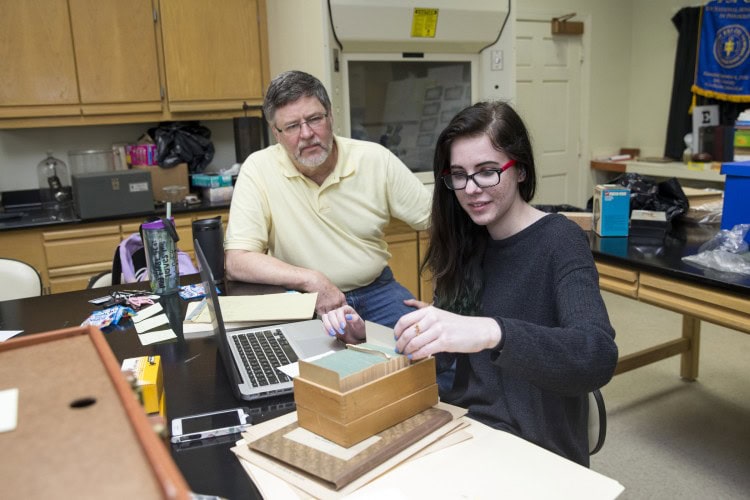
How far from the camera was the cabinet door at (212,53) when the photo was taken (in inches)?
139

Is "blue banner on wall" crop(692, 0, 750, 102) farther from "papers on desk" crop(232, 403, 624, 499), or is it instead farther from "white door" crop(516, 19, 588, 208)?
"papers on desk" crop(232, 403, 624, 499)

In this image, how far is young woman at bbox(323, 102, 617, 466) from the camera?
1.06 m

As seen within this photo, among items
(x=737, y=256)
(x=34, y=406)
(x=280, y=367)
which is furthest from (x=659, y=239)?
(x=34, y=406)

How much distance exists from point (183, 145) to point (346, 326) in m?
2.82

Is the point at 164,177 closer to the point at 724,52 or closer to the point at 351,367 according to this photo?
the point at 351,367

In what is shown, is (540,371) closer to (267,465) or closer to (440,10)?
(267,465)

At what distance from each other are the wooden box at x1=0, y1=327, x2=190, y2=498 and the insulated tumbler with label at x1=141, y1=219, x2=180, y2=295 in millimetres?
1235

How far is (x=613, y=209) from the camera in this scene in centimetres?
228

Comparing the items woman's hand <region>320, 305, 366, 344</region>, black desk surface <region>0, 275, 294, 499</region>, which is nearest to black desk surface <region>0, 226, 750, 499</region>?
black desk surface <region>0, 275, 294, 499</region>

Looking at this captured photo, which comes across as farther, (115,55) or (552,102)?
(552,102)

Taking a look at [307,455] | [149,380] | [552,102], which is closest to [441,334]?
[307,455]

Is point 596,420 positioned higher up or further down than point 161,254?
further down

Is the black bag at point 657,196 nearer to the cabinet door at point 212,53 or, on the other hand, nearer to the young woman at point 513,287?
the young woman at point 513,287

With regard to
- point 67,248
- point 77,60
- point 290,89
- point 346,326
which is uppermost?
point 77,60
